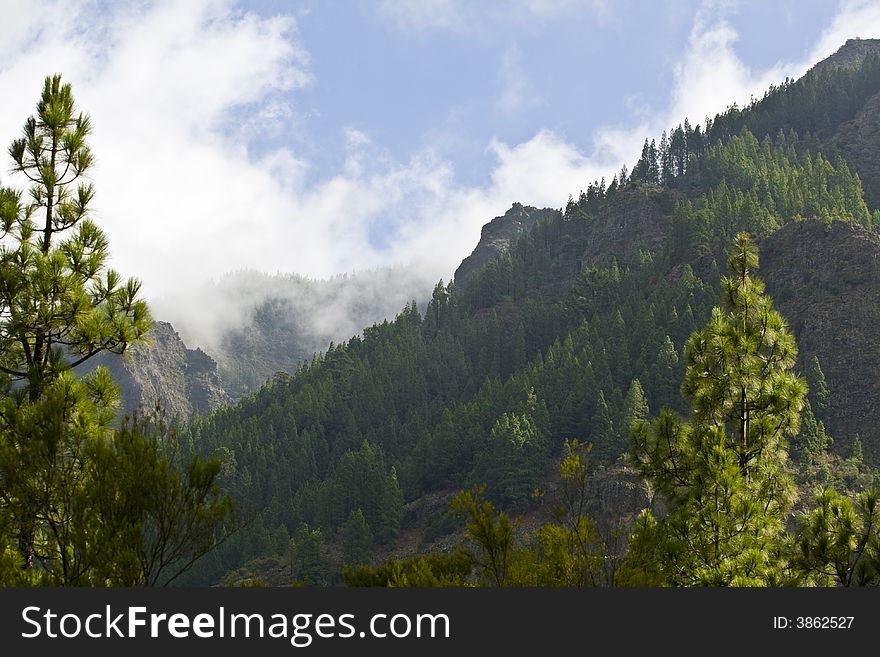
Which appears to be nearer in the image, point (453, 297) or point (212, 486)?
point (212, 486)

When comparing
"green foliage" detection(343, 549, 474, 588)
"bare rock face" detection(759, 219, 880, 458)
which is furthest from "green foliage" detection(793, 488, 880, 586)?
"bare rock face" detection(759, 219, 880, 458)

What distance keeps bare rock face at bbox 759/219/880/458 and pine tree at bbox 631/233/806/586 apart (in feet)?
192

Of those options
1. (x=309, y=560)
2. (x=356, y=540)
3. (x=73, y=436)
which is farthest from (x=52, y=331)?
(x=356, y=540)

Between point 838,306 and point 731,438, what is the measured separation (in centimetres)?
7499

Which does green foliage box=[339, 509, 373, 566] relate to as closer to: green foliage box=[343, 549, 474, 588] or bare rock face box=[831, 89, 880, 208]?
green foliage box=[343, 549, 474, 588]

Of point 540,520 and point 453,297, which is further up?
point 453,297

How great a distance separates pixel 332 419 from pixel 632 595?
110929mm

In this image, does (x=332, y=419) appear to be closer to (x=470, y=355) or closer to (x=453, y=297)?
(x=470, y=355)

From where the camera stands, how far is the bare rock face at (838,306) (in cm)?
6994

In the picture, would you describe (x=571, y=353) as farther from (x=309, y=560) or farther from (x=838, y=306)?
(x=309, y=560)

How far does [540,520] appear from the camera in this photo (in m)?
70.1

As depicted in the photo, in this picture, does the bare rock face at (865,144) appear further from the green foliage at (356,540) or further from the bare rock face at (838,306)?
the green foliage at (356,540)

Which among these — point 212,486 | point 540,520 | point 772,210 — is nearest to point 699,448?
point 212,486

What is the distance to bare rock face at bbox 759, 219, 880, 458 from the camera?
69938mm
